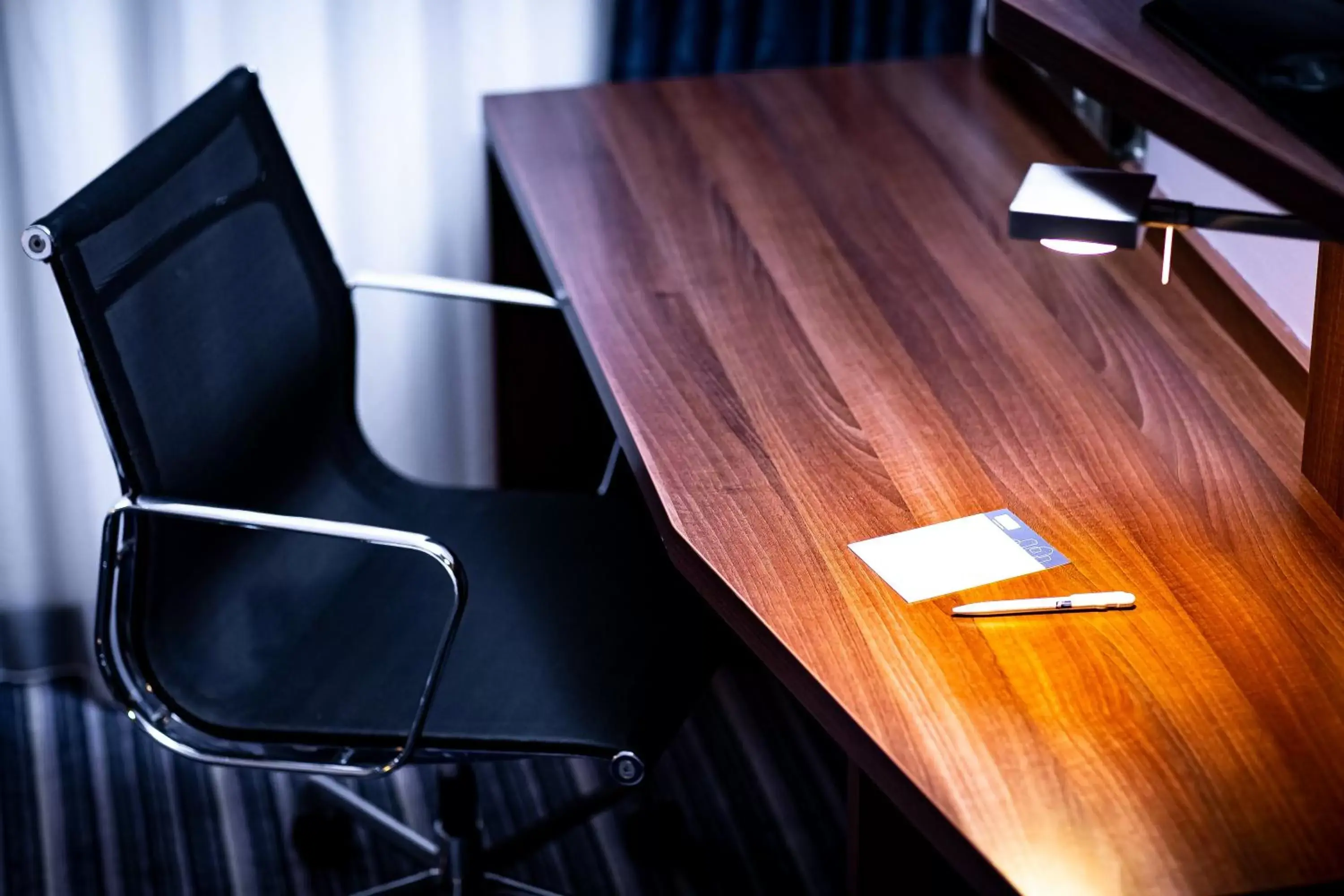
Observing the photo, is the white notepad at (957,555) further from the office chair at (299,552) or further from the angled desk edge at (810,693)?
the office chair at (299,552)

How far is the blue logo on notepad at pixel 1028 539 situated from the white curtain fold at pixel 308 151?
1291 millimetres

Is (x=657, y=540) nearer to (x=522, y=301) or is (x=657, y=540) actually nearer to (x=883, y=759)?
(x=522, y=301)

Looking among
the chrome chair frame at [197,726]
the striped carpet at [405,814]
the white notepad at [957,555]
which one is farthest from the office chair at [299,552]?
the white notepad at [957,555]

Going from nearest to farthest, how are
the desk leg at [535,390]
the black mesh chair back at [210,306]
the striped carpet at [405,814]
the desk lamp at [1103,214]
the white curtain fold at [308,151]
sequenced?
1. the desk lamp at [1103,214]
2. the black mesh chair back at [210,306]
3. the striped carpet at [405,814]
4. the white curtain fold at [308,151]
5. the desk leg at [535,390]

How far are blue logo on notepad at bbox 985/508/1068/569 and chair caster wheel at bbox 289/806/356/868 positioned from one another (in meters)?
1.12

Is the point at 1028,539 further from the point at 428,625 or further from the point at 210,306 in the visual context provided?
the point at 210,306

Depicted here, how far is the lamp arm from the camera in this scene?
1274 mm

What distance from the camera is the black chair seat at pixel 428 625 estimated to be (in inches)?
67.3

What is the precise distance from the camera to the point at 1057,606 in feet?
4.65

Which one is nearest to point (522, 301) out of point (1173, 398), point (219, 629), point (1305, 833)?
point (219, 629)

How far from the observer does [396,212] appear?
2.61 meters

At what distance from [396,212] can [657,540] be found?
34.8 inches

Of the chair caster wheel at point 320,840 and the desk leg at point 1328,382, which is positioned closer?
the desk leg at point 1328,382

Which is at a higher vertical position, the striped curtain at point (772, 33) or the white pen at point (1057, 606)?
the striped curtain at point (772, 33)
